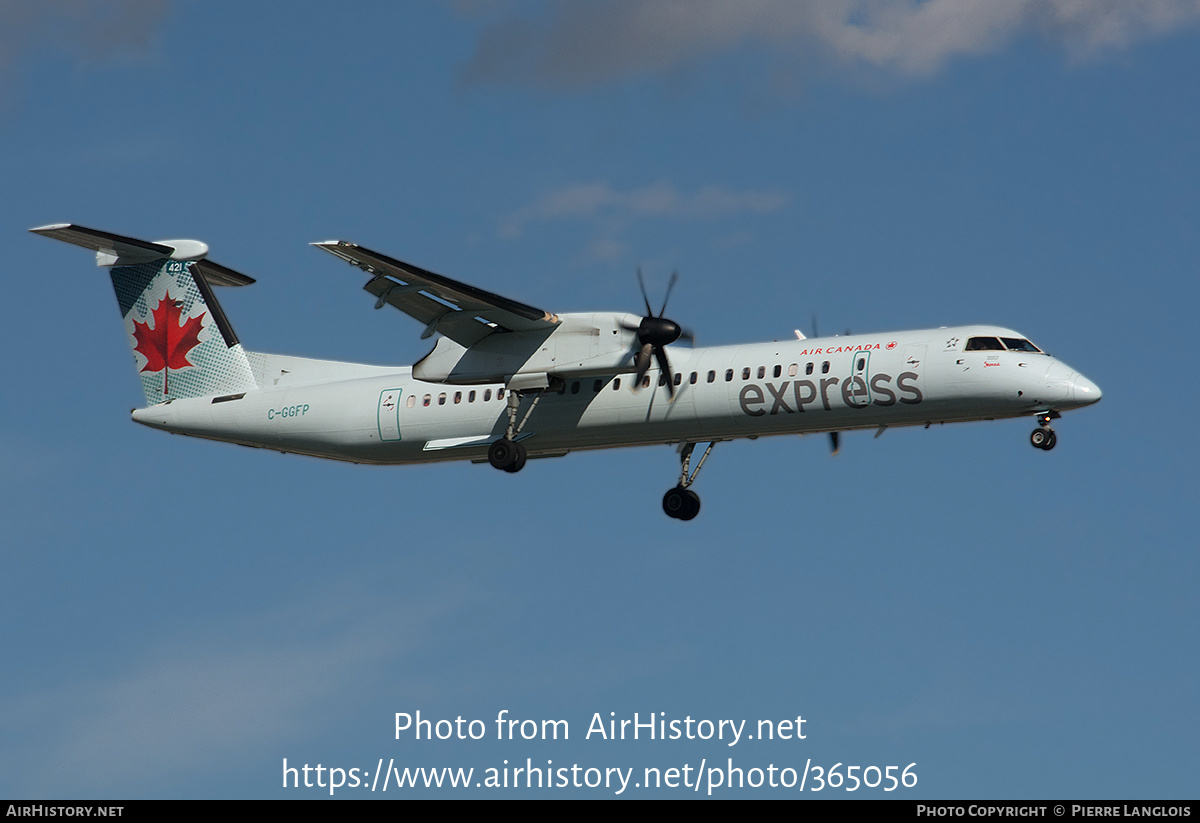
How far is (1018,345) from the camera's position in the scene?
2461 centimetres

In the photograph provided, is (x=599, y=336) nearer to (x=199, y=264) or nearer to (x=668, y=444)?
(x=668, y=444)

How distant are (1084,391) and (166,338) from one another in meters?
17.6

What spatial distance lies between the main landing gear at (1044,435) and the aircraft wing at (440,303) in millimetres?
8453

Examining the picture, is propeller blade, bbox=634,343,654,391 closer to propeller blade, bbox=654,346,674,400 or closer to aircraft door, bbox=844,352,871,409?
propeller blade, bbox=654,346,674,400

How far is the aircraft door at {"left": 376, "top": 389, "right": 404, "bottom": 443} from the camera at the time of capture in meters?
28.5

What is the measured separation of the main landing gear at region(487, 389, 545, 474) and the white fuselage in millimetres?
166

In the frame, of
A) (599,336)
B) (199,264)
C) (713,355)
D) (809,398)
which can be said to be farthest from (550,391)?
(199,264)

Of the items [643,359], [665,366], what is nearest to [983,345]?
[665,366]

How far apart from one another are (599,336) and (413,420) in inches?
164

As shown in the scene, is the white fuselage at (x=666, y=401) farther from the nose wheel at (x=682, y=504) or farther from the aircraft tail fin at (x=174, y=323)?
the nose wheel at (x=682, y=504)

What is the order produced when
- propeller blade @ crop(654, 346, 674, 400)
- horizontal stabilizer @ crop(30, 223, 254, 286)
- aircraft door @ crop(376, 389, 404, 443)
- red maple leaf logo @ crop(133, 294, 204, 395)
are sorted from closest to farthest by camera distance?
propeller blade @ crop(654, 346, 674, 400) → aircraft door @ crop(376, 389, 404, 443) → horizontal stabilizer @ crop(30, 223, 254, 286) → red maple leaf logo @ crop(133, 294, 204, 395)

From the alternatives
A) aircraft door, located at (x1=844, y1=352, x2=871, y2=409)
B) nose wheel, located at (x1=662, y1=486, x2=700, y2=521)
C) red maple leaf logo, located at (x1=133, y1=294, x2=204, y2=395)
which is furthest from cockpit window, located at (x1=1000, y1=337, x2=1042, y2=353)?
red maple leaf logo, located at (x1=133, y1=294, x2=204, y2=395)

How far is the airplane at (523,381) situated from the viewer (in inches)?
972

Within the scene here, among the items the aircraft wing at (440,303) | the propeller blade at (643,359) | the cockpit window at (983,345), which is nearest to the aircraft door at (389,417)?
the aircraft wing at (440,303)
